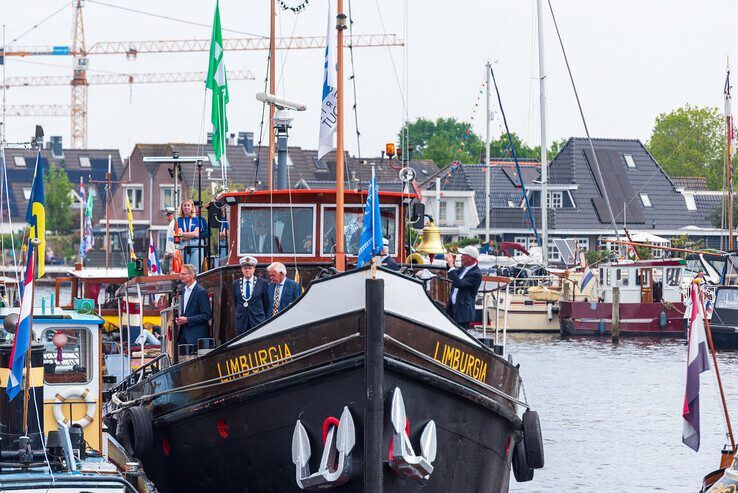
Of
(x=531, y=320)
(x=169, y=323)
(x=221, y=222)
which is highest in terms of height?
(x=221, y=222)

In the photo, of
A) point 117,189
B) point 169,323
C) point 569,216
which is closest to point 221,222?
point 169,323

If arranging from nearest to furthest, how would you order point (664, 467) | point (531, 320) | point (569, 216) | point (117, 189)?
point (664, 467) → point (531, 320) → point (569, 216) → point (117, 189)

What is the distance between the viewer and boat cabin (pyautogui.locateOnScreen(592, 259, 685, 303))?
A: 187ft

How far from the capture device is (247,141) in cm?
10450

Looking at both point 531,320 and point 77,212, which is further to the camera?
point 77,212

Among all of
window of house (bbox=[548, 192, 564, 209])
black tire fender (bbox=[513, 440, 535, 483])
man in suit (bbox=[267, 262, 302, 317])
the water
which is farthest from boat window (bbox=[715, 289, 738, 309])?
man in suit (bbox=[267, 262, 302, 317])

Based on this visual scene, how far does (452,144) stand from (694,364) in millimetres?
107130

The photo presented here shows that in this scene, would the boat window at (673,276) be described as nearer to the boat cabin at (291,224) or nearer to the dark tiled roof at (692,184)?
the dark tiled roof at (692,184)

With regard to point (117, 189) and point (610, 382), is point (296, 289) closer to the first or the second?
point (610, 382)

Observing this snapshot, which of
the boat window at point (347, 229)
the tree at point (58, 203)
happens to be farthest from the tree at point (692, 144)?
the boat window at point (347, 229)

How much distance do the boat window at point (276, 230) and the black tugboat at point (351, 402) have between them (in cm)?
230

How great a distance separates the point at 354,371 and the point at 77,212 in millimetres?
96560

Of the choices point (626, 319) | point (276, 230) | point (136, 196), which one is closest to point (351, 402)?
point (276, 230)

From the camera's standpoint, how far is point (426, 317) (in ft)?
51.8
